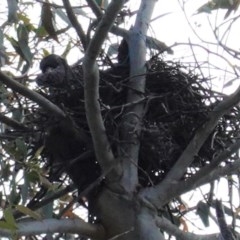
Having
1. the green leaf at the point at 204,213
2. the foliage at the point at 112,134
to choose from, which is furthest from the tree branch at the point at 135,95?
the green leaf at the point at 204,213

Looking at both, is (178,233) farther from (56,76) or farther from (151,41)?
(151,41)

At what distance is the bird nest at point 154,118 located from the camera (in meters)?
2.01

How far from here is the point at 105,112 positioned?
78.9 inches

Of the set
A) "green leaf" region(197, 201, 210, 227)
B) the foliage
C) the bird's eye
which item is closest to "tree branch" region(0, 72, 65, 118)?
the foliage

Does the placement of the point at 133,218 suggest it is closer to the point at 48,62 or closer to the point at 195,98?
the point at 195,98

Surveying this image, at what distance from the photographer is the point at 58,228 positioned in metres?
1.77

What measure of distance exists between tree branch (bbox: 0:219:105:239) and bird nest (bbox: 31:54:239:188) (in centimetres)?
18

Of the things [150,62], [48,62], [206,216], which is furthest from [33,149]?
[206,216]

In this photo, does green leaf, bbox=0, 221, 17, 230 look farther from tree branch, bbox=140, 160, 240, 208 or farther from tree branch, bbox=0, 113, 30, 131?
tree branch, bbox=0, 113, 30, 131

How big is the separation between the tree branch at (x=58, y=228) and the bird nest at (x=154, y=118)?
0.18 meters

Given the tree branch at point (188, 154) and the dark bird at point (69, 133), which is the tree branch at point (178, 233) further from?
the dark bird at point (69, 133)

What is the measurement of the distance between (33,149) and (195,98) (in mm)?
541

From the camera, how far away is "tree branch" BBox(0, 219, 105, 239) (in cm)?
167

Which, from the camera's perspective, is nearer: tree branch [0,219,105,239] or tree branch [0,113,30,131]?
tree branch [0,219,105,239]
